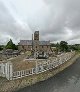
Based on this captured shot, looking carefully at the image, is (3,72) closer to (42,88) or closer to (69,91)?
(42,88)

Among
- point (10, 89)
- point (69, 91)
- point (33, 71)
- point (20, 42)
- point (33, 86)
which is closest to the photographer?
point (10, 89)

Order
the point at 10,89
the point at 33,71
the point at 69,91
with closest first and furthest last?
the point at 10,89
the point at 69,91
the point at 33,71

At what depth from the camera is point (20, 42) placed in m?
108

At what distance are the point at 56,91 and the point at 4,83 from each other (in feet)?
12.9

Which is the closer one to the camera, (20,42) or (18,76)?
(18,76)

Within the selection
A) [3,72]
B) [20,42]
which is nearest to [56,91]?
[3,72]

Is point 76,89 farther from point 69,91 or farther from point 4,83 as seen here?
point 4,83

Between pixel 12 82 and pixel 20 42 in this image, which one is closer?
pixel 12 82

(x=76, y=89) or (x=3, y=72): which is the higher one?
(x=3, y=72)

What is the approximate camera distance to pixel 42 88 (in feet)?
49.3

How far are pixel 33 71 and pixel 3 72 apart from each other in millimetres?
4103

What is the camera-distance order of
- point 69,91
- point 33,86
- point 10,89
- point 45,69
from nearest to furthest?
point 10,89, point 69,91, point 33,86, point 45,69

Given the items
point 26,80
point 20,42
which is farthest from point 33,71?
point 20,42

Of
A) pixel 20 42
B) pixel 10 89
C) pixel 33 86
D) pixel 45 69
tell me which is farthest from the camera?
pixel 20 42
